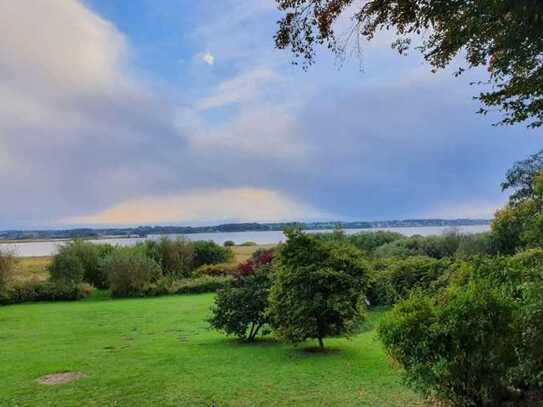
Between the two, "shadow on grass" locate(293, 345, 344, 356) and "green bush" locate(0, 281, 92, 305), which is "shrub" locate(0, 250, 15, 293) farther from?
"shadow on grass" locate(293, 345, 344, 356)

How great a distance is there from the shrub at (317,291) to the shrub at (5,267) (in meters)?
18.8

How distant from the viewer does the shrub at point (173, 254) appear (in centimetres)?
3119

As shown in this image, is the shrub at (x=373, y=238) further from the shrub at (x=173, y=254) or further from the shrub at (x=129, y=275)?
the shrub at (x=129, y=275)

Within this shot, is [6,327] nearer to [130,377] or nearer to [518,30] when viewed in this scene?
[130,377]

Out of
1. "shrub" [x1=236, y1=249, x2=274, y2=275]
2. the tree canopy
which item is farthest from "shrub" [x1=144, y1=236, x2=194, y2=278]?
the tree canopy

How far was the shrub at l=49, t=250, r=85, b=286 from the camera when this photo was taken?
2569cm

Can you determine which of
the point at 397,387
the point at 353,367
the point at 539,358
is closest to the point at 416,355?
the point at 539,358

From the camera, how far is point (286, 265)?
1038cm

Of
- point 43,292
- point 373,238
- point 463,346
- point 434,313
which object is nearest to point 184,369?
point 434,313

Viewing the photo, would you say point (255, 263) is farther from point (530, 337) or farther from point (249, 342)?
point (530, 337)

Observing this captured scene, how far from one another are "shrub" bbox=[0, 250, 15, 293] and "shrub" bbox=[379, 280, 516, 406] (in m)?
23.7

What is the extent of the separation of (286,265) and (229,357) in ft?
7.29

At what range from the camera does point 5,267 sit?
78.4ft

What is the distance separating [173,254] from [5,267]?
10.5m
